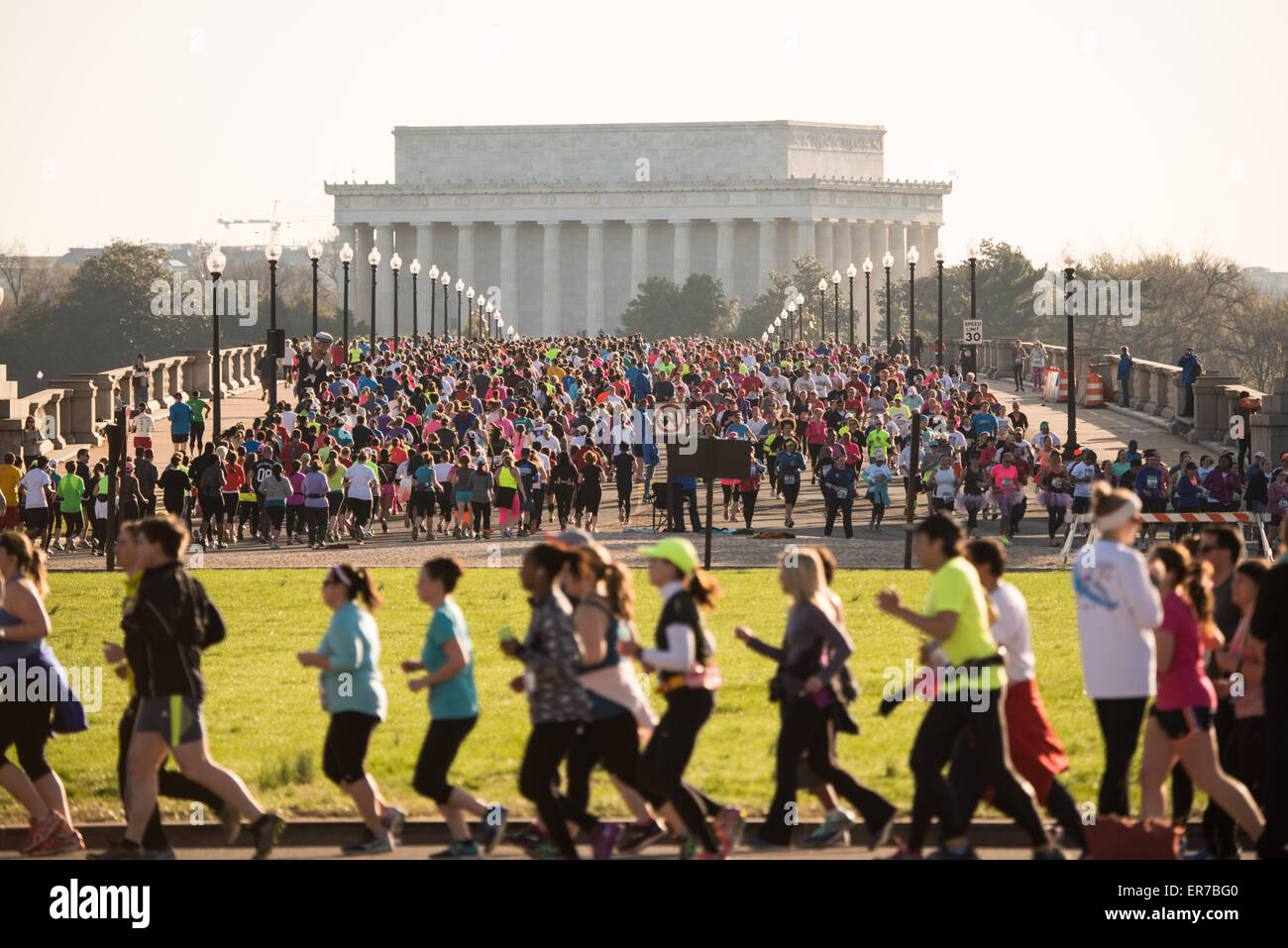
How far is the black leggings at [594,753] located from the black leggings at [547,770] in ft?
0.37

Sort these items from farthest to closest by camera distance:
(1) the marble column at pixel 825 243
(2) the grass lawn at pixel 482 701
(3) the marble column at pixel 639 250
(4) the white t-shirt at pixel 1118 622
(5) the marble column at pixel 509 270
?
(5) the marble column at pixel 509 270, (1) the marble column at pixel 825 243, (3) the marble column at pixel 639 250, (2) the grass lawn at pixel 482 701, (4) the white t-shirt at pixel 1118 622

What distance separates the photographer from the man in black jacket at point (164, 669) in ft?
34.8

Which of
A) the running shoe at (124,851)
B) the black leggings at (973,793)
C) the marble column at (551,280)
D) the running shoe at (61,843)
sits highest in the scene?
the marble column at (551,280)

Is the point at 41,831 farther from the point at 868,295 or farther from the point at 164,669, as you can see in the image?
the point at 868,295

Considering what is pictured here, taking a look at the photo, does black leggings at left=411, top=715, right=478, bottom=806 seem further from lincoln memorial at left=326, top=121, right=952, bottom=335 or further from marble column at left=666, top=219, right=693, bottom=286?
marble column at left=666, top=219, right=693, bottom=286

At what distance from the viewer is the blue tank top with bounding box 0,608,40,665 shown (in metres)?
11.2

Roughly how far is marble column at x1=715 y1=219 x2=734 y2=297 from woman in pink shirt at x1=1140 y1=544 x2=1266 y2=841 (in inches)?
4837

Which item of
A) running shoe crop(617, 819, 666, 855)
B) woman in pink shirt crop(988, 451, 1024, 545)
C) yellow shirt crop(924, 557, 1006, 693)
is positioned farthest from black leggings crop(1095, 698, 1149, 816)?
woman in pink shirt crop(988, 451, 1024, 545)

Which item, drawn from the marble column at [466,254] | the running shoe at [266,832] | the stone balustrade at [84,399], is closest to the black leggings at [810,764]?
the running shoe at [266,832]

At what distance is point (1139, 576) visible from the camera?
407 inches

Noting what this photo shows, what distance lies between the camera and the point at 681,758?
35.2ft

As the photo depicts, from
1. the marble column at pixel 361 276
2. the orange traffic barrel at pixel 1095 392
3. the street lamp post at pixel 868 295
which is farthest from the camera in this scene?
the marble column at pixel 361 276

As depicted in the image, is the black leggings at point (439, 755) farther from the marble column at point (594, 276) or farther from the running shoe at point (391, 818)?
the marble column at point (594, 276)

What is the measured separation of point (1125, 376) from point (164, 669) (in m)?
43.0
